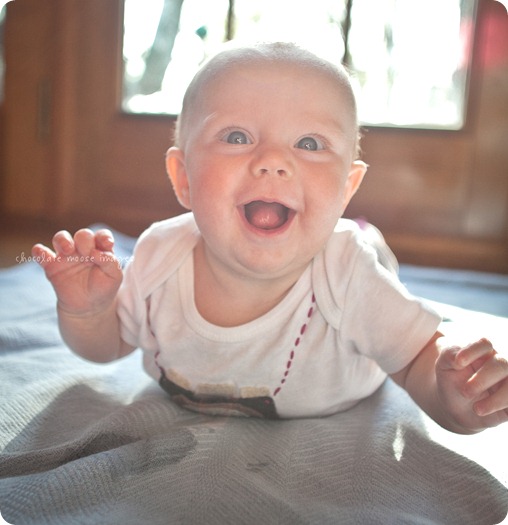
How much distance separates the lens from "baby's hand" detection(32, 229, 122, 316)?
0.68m

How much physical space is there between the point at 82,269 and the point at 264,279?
0.20m

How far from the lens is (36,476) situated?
532 millimetres

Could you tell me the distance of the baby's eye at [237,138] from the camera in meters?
0.63

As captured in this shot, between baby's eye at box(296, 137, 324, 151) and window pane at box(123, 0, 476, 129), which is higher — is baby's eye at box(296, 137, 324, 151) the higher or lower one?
the lower one

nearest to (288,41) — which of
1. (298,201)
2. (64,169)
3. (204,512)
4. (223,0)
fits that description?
(298,201)

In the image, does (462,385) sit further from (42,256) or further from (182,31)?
Result: (182,31)

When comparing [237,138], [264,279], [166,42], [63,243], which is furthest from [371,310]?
[166,42]

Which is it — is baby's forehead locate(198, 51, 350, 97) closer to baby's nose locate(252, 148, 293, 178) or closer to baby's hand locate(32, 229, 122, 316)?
baby's nose locate(252, 148, 293, 178)

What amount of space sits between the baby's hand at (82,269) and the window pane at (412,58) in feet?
3.79

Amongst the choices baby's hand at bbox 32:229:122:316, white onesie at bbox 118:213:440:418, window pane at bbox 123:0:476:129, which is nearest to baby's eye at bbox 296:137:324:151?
white onesie at bbox 118:213:440:418

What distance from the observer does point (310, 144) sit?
0.63m

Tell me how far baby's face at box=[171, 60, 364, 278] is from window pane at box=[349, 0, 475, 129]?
43.3 inches

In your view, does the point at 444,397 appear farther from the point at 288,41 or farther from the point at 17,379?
the point at 17,379

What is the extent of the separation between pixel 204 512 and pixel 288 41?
17.8 inches
